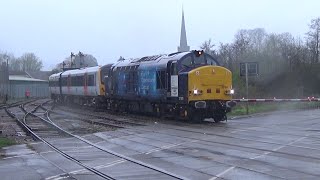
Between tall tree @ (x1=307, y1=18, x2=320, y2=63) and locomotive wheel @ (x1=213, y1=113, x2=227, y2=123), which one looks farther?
tall tree @ (x1=307, y1=18, x2=320, y2=63)

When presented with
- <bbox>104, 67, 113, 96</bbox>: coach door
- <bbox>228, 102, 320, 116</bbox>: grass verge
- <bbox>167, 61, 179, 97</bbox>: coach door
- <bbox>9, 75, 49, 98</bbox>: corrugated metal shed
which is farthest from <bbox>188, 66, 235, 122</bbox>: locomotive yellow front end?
<bbox>9, 75, 49, 98</bbox>: corrugated metal shed

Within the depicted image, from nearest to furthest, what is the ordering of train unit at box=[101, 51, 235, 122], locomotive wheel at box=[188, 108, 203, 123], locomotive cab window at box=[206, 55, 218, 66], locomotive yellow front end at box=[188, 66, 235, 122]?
1. locomotive yellow front end at box=[188, 66, 235, 122]
2. train unit at box=[101, 51, 235, 122]
3. locomotive wheel at box=[188, 108, 203, 123]
4. locomotive cab window at box=[206, 55, 218, 66]

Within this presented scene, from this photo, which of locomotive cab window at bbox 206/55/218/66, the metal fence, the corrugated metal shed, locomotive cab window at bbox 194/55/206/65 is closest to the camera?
locomotive cab window at bbox 194/55/206/65

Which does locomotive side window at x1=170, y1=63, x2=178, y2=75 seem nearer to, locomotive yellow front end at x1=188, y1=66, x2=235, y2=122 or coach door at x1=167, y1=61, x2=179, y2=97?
coach door at x1=167, y1=61, x2=179, y2=97

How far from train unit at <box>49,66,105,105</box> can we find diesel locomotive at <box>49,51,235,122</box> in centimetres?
613

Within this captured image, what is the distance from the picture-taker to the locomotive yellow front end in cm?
2270

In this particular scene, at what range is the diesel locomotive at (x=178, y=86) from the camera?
22.9 m

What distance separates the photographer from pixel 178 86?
23.5 meters

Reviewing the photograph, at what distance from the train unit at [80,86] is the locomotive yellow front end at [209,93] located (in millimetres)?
14921

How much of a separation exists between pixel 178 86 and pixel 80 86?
858 inches

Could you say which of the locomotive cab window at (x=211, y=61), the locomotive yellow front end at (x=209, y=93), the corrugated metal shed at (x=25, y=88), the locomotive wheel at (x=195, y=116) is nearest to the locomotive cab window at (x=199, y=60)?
the locomotive cab window at (x=211, y=61)

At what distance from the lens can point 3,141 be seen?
17031 mm

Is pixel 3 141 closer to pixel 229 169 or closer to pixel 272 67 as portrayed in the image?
pixel 229 169

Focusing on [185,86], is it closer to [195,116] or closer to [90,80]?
[195,116]
